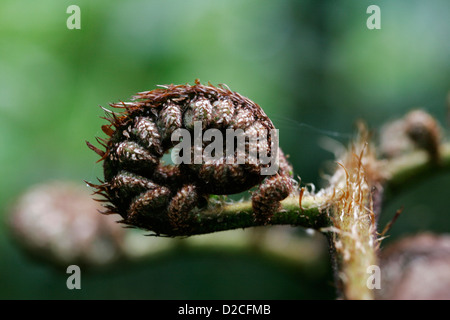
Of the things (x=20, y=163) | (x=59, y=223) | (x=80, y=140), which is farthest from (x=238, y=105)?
(x=20, y=163)

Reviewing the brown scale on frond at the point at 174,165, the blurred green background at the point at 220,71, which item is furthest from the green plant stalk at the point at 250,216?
the blurred green background at the point at 220,71

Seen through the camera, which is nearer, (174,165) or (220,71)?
(174,165)

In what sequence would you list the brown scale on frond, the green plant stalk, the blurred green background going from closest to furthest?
the brown scale on frond
the green plant stalk
the blurred green background

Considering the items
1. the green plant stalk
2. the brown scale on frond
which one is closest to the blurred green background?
the green plant stalk

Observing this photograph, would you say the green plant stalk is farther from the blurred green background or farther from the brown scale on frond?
the blurred green background

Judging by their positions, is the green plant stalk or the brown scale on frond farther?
the green plant stalk

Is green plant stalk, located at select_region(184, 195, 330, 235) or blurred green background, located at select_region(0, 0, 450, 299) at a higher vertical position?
blurred green background, located at select_region(0, 0, 450, 299)

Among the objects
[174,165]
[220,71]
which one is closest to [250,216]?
[174,165]

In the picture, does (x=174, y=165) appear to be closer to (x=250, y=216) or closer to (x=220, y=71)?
(x=250, y=216)
